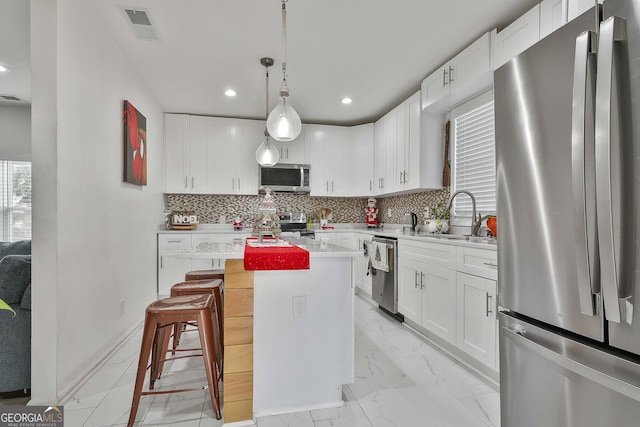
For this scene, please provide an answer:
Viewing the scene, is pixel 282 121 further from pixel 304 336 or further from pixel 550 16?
pixel 550 16

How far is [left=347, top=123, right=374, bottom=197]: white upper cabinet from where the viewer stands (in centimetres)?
488

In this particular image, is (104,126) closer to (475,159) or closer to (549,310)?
(549,310)

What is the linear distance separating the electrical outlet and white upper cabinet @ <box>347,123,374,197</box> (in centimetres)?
323

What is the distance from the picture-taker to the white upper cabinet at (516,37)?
211 centimetres

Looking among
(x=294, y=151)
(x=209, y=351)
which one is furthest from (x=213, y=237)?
(x=209, y=351)

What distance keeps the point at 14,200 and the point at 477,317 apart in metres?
5.93

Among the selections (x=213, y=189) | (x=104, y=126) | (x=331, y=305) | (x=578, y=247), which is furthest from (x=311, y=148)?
(x=578, y=247)

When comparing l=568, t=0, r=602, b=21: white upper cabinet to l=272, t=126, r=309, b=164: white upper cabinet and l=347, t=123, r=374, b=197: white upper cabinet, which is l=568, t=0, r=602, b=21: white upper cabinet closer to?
l=347, t=123, r=374, b=197: white upper cabinet

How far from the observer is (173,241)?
414 centimetres

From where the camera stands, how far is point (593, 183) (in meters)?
0.89

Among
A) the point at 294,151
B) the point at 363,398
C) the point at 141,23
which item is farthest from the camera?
the point at 294,151

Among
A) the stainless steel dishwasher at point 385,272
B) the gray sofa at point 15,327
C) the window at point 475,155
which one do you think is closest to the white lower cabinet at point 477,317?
the window at point 475,155

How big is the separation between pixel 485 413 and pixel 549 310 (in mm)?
1124

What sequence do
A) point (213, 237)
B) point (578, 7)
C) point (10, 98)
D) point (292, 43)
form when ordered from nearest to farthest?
point (578, 7), point (292, 43), point (10, 98), point (213, 237)
